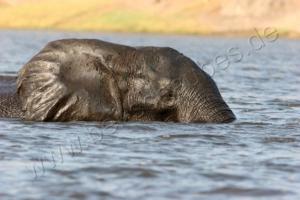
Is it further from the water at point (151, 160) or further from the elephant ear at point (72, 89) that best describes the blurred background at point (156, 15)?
the water at point (151, 160)

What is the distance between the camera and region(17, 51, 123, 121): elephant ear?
11648 millimetres

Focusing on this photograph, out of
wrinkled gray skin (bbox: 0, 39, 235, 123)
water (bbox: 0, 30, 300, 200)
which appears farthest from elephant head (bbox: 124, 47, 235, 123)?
water (bbox: 0, 30, 300, 200)

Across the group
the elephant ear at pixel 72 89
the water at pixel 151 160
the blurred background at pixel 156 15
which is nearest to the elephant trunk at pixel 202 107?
the water at pixel 151 160

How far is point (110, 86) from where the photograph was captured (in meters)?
11.6

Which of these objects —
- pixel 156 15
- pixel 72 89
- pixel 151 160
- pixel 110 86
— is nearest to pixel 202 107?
pixel 110 86

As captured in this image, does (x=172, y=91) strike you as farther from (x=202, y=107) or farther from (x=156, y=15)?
(x=156, y=15)

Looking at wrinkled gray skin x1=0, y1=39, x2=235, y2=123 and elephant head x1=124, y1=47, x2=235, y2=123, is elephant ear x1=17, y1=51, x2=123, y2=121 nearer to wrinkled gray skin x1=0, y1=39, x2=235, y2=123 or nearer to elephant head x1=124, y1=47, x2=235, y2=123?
wrinkled gray skin x1=0, y1=39, x2=235, y2=123

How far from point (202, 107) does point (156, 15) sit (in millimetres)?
70955

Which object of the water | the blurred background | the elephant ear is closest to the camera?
the water

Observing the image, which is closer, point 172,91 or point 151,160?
point 151,160

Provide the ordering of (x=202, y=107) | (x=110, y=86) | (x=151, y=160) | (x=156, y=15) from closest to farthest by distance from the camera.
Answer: (x=151, y=160) → (x=110, y=86) → (x=202, y=107) → (x=156, y=15)

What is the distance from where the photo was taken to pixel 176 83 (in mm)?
11727

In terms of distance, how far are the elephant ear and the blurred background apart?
195 ft

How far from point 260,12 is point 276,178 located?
216 feet
